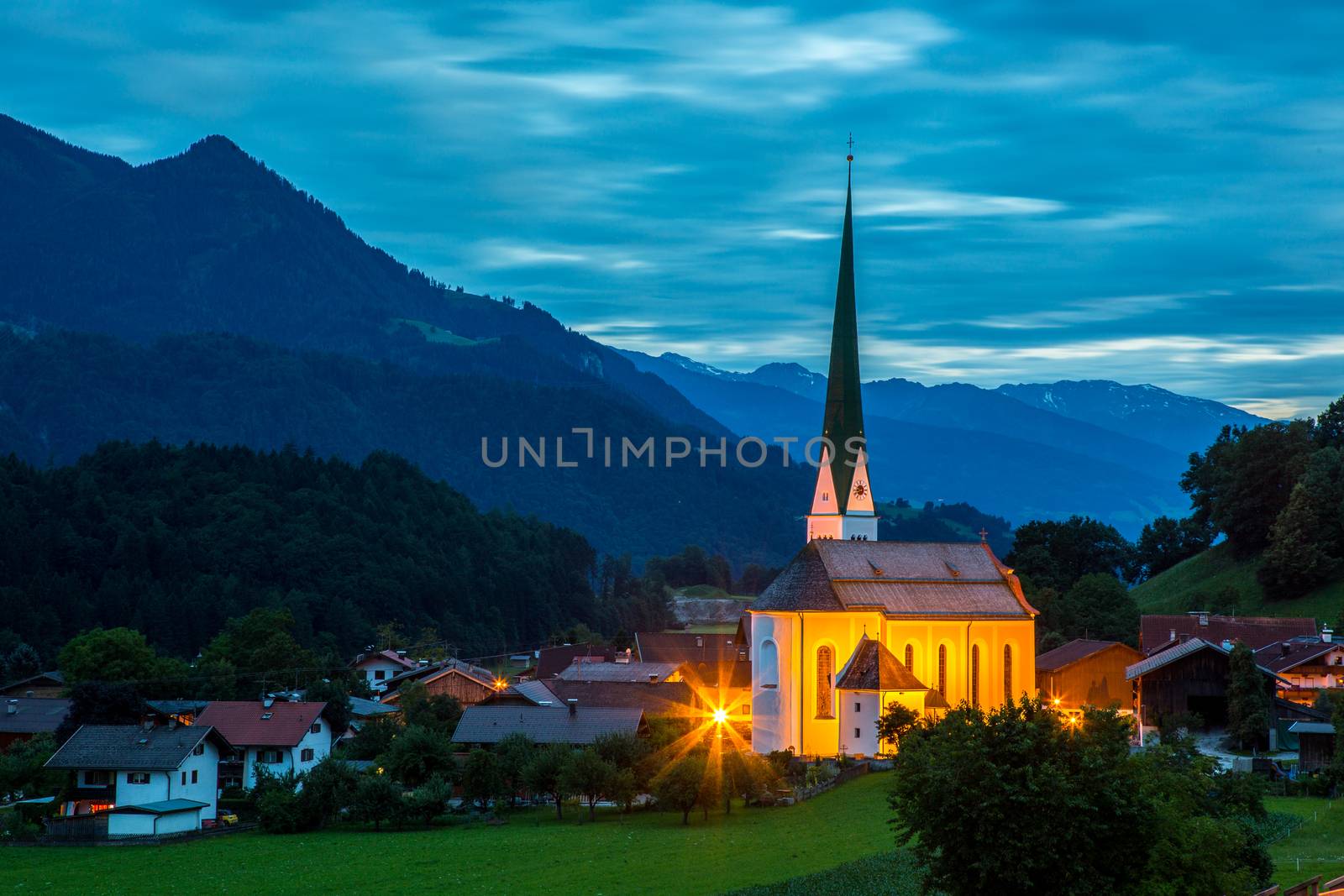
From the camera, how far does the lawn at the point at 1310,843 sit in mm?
28328

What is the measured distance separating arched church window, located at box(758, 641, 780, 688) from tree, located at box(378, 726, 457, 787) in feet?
40.6

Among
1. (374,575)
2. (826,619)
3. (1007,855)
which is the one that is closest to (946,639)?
(826,619)

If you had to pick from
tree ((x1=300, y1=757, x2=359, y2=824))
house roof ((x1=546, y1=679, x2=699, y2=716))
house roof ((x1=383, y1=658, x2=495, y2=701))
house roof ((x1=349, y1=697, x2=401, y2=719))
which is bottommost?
tree ((x1=300, y1=757, x2=359, y2=824))

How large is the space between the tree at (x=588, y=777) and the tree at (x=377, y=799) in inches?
196

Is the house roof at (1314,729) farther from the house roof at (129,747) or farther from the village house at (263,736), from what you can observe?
the house roof at (129,747)

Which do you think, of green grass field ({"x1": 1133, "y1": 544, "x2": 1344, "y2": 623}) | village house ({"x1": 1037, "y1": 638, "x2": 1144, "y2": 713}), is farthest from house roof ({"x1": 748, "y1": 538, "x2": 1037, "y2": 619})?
green grass field ({"x1": 1133, "y1": 544, "x2": 1344, "y2": 623})

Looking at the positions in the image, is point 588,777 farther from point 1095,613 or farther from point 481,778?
point 1095,613

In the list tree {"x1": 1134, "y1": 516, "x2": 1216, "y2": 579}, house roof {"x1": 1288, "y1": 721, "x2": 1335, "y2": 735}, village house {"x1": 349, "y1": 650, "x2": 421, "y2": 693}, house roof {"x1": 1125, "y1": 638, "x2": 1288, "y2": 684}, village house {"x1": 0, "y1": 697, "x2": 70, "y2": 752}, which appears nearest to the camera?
house roof {"x1": 1288, "y1": 721, "x2": 1335, "y2": 735}

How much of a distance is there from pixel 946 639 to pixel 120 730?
29.0 m

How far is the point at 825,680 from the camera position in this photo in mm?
57406

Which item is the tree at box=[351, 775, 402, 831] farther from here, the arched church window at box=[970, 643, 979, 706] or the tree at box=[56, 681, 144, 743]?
the arched church window at box=[970, 643, 979, 706]

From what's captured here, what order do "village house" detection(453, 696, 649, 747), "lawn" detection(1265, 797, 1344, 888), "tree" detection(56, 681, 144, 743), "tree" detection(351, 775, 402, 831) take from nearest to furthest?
"lawn" detection(1265, 797, 1344, 888)
"tree" detection(351, 775, 402, 831)
"tree" detection(56, 681, 144, 743)
"village house" detection(453, 696, 649, 747)

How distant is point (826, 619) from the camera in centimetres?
5775

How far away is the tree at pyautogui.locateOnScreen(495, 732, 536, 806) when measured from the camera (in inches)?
1999
